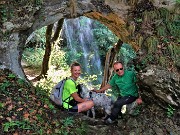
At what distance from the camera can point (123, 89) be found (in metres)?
6.91

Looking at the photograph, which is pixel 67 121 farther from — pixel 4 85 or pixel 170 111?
pixel 170 111

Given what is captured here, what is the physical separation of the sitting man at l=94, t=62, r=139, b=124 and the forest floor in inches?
10.0

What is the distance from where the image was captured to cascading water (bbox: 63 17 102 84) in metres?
18.8

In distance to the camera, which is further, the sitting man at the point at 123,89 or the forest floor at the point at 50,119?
the sitting man at the point at 123,89

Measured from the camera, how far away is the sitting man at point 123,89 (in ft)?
22.3

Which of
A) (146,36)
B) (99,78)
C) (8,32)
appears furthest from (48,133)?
(99,78)

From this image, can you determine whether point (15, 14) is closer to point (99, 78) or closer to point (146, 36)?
point (146, 36)

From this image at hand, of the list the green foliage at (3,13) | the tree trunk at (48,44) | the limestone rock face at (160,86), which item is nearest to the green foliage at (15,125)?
the green foliage at (3,13)

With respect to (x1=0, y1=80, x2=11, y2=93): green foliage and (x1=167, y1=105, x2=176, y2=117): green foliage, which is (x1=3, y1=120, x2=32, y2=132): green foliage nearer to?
(x1=0, y1=80, x2=11, y2=93): green foliage

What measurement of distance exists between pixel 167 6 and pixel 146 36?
3.76 feet

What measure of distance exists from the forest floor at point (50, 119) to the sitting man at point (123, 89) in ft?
0.83

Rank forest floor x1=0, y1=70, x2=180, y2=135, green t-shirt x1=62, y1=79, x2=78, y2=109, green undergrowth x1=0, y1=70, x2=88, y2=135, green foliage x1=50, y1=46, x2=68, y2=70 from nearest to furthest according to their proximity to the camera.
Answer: green undergrowth x1=0, y1=70, x2=88, y2=135 < forest floor x1=0, y1=70, x2=180, y2=135 < green t-shirt x1=62, y1=79, x2=78, y2=109 < green foliage x1=50, y1=46, x2=68, y2=70

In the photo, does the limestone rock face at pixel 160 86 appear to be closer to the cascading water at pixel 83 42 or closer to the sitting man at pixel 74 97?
the sitting man at pixel 74 97

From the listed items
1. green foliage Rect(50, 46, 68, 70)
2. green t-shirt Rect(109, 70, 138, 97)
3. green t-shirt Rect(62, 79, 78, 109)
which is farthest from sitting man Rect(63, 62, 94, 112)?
green foliage Rect(50, 46, 68, 70)
